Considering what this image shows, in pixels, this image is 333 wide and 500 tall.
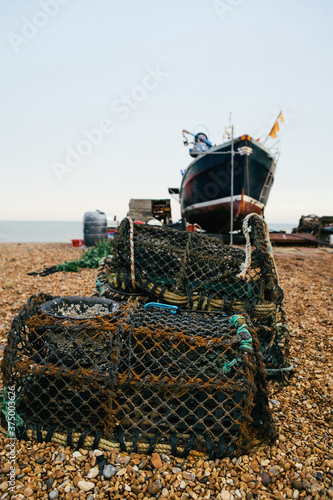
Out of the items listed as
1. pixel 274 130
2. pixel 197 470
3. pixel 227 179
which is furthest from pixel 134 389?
pixel 274 130

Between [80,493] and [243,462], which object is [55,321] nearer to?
[80,493]

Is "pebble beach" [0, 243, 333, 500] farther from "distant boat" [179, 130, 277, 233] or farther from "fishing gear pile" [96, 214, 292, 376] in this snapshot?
"distant boat" [179, 130, 277, 233]

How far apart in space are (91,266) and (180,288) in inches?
234

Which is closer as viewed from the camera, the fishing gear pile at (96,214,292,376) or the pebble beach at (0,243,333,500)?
the pebble beach at (0,243,333,500)

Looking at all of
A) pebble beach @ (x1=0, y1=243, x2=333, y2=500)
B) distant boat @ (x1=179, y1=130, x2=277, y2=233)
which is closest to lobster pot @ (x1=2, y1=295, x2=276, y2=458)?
pebble beach @ (x1=0, y1=243, x2=333, y2=500)

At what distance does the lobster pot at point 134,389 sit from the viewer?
161 centimetres

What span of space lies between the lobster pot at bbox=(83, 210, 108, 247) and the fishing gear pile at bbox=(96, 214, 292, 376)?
9.49m

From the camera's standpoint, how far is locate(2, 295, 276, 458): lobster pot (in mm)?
1607

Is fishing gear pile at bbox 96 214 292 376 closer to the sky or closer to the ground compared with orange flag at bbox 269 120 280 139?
closer to the ground

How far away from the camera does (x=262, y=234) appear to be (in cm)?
256

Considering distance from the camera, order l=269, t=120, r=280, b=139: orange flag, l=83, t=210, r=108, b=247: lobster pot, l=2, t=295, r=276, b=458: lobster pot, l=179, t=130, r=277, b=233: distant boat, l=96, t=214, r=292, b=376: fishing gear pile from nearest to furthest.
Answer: l=2, t=295, r=276, b=458: lobster pot → l=96, t=214, r=292, b=376: fishing gear pile → l=83, t=210, r=108, b=247: lobster pot → l=179, t=130, r=277, b=233: distant boat → l=269, t=120, r=280, b=139: orange flag

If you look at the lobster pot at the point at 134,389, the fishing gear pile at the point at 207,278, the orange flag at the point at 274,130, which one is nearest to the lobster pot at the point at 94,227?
the fishing gear pile at the point at 207,278

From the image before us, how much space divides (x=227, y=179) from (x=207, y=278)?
41.9 ft

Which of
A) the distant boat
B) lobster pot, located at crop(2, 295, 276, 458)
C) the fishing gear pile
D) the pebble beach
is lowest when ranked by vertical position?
the pebble beach
